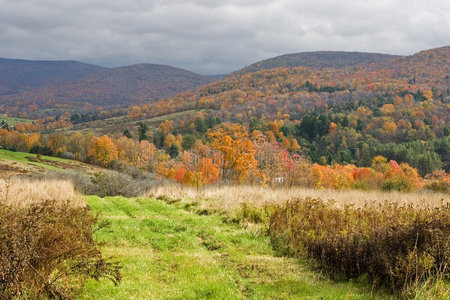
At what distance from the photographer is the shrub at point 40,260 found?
15.3ft

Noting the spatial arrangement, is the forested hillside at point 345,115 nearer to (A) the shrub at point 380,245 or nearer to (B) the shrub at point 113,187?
(B) the shrub at point 113,187

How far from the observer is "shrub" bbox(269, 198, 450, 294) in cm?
577

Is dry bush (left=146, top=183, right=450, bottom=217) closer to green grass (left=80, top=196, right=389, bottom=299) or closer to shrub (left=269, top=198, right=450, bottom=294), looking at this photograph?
green grass (left=80, top=196, right=389, bottom=299)

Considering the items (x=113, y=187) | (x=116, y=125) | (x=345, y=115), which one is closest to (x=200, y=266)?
(x=113, y=187)

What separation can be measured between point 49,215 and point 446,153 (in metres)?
107

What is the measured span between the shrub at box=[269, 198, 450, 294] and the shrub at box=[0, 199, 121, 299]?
4.54m

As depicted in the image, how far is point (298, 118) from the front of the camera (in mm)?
141750

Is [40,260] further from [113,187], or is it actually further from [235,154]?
[235,154]

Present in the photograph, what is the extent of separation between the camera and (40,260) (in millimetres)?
5223

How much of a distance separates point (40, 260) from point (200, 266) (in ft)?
10.2

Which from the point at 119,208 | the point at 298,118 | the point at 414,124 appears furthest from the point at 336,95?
the point at 119,208

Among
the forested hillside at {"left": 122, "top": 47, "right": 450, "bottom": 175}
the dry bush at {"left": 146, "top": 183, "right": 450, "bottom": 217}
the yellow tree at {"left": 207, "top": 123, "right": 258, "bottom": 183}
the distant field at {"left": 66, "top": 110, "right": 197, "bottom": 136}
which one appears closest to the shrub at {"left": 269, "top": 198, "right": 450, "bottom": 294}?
the dry bush at {"left": 146, "top": 183, "right": 450, "bottom": 217}

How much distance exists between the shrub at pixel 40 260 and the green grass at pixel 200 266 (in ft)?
1.29

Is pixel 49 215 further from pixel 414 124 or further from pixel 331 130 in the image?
pixel 414 124
